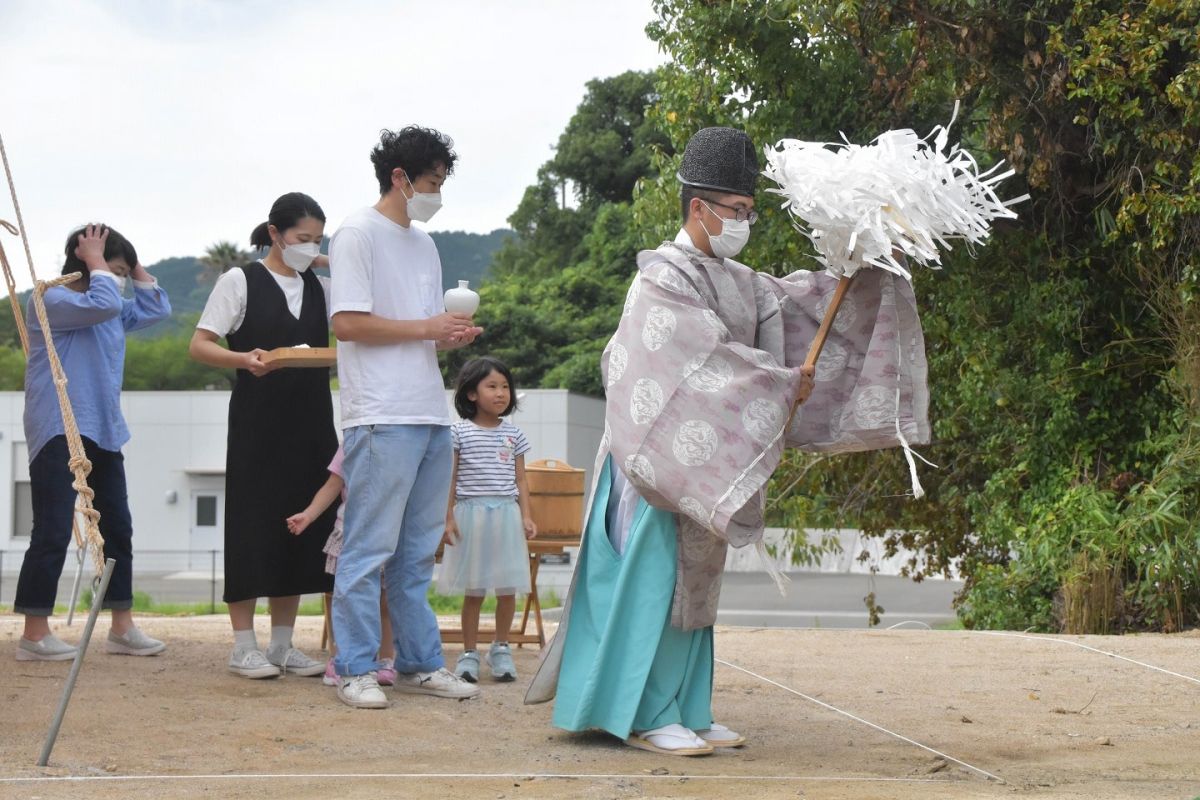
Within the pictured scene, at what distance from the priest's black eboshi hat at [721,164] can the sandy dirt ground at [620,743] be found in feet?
5.92

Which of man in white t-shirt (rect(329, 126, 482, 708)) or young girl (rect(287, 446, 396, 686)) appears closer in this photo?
man in white t-shirt (rect(329, 126, 482, 708))

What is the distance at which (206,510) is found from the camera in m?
30.7

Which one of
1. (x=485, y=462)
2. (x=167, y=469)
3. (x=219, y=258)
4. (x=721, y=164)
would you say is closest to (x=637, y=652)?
(x=721, y=164)

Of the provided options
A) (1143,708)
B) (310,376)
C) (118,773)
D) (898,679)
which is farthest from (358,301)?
(1143,708)

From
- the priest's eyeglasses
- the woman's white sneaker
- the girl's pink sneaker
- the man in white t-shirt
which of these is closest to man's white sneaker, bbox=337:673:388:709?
the man in white t-shirt

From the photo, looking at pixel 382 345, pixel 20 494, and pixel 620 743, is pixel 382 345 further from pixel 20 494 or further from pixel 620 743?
pixel 20 494

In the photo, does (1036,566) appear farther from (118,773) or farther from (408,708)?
(118,773)

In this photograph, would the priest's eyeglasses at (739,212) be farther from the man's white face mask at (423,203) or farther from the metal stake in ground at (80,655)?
the metal stake in ground at (80,655)

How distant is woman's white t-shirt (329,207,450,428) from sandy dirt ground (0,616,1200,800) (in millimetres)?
1053

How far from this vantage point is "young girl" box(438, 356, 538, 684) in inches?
229

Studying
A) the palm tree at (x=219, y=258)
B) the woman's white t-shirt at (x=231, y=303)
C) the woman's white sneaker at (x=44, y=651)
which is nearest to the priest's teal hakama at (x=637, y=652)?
the woman's white t-shirt at (x=231, y=303)

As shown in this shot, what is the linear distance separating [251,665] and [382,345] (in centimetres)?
139

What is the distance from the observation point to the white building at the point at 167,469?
98.2 ft

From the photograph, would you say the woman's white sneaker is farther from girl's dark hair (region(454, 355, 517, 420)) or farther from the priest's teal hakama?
the priest's teal hakama
